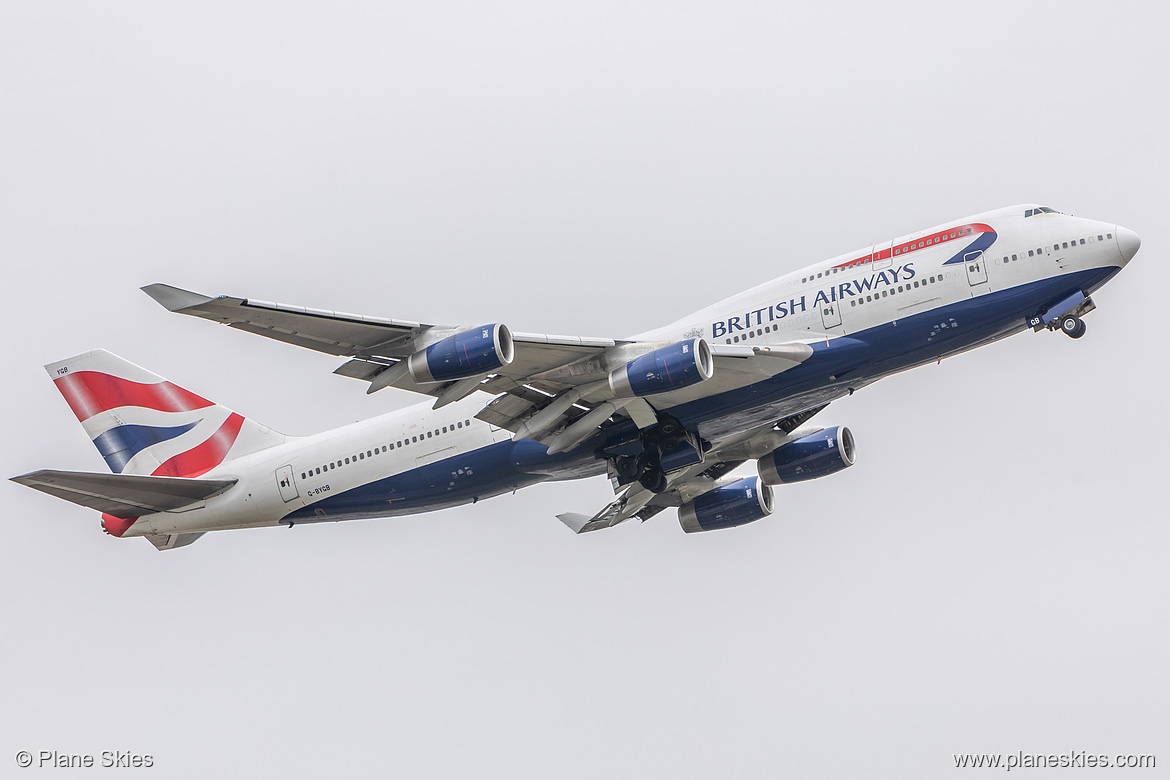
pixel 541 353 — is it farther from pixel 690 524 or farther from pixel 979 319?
pixel 690 524

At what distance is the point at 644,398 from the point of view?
30.6m

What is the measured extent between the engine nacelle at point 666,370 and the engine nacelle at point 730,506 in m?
12.1

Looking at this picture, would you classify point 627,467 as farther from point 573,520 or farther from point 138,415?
point 138,415

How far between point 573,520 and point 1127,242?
60.9 feet

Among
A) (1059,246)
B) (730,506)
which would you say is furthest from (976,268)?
(730,506)

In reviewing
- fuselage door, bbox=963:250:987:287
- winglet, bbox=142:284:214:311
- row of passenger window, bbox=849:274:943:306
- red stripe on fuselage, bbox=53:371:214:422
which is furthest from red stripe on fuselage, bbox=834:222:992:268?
red stripe on fuselage, bbox=53:371:214:422

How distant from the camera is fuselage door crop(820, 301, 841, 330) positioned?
99.0 feet

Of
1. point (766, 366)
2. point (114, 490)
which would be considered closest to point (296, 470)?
point (114, 490)

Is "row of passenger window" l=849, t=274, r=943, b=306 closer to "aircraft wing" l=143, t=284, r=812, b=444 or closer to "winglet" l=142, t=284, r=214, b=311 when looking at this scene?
"aircraft wing" l=143, t=284, r=812, b=444

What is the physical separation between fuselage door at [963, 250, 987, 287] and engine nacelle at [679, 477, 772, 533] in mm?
12371

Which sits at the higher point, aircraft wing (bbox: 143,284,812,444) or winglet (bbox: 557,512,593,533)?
aircraft wing (bbox: 143,284,812,444)

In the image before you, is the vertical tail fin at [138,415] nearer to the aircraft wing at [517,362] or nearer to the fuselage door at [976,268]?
the aircraft wing at [517,362]

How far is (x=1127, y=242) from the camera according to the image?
94.6 ft

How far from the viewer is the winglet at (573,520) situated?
38750 mm
